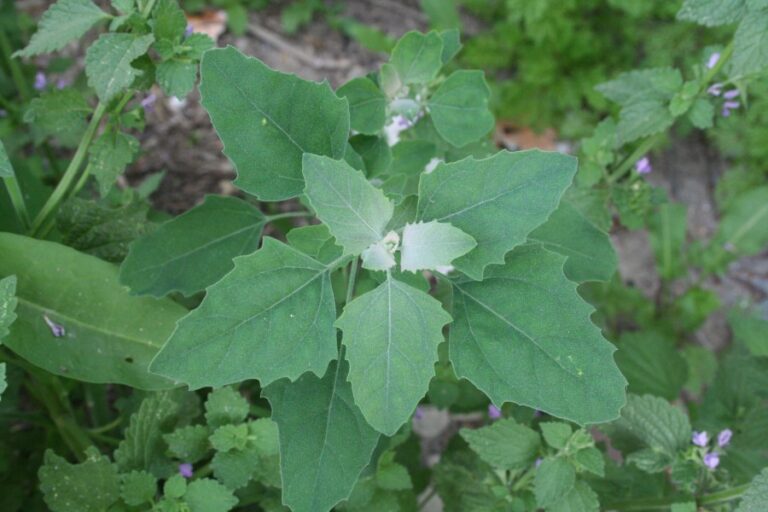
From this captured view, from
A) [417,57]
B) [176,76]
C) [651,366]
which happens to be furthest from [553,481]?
[176,76]

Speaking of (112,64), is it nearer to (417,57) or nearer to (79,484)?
(417,57)

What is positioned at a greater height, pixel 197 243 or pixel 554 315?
pixel 554 315

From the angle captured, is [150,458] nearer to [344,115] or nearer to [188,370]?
[188,370]

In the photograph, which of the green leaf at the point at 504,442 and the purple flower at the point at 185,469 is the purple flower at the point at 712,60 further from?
the purple flower at the point at 185,469

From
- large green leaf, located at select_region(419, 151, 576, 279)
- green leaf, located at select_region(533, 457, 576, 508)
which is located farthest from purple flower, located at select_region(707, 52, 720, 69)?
green leaf, located at select_region(533, 457, 576, 508)

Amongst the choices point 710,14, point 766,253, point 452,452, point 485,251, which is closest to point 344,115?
point 485,251

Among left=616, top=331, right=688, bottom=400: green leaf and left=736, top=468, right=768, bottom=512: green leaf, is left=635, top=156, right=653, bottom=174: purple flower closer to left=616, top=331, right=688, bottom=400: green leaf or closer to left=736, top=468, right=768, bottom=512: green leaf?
left=616, top=331, right=688, bottom=400: green leaf

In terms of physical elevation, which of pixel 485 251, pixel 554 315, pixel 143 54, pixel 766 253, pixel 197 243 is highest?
pixel 143 54

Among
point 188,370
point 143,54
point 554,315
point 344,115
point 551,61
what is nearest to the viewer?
point 188,370
